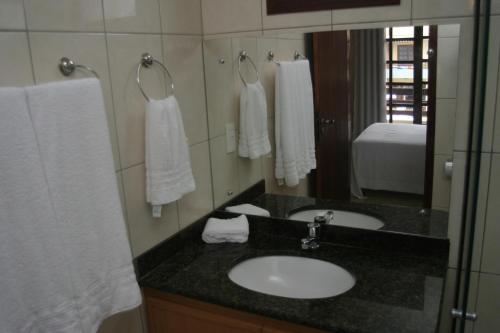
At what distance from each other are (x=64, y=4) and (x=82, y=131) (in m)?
0.35

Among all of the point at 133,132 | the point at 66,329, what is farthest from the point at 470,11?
the point at 66,329

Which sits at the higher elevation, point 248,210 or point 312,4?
point 312,4

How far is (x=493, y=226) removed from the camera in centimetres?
138

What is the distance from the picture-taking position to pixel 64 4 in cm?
116

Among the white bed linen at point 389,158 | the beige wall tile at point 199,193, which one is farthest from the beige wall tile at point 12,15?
the white bed linen at point 389,158

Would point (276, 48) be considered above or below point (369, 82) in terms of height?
above

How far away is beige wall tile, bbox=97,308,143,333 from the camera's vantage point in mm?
1379

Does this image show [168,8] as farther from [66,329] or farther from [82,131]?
[66,329]

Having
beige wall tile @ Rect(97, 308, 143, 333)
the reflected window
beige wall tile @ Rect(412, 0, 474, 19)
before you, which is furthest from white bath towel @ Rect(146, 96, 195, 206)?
beige wall tile @ Rect(412, 0, 474, 19)

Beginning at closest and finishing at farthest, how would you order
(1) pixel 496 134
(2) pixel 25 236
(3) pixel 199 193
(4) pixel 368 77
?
(2) pixel 25 236 < (1) pixel 496 134 < (4) pixel 368 77 < (3) pixel 199 193

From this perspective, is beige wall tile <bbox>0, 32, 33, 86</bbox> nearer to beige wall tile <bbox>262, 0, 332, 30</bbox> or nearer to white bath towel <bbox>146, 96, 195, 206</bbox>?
white bath towel <bbox>146, 96, 195, 206</bbox>

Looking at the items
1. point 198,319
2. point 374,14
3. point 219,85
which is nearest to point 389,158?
point 374,14

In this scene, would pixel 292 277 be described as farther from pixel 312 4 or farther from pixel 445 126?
pixel 312 4

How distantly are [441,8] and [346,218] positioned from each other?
80 cm
